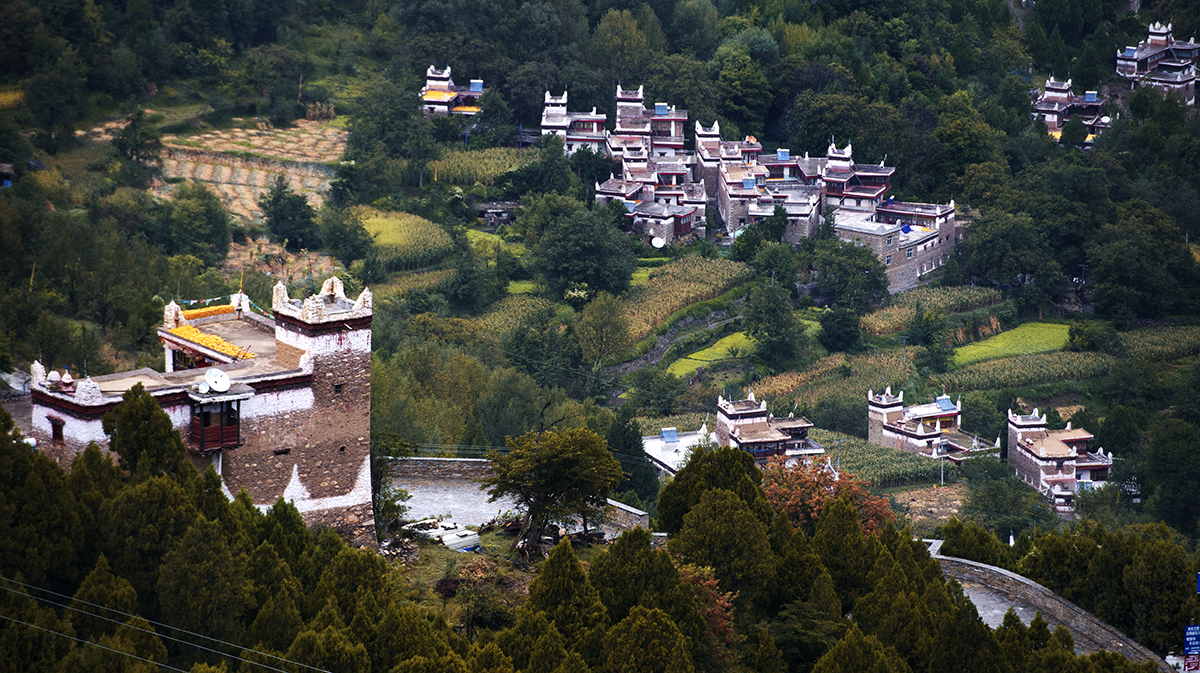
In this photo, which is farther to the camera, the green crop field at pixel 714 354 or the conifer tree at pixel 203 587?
the green crop field at pixel 714 354

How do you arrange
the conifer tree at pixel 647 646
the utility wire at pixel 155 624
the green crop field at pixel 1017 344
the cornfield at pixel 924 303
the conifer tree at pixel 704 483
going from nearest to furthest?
1. the utility wire at pixel 155 624
2. the conifer tree at pixel 647 646
3. the conifer tree at pixel 704 483
4. the cornfield at pixel 924 303
5. the green crop field at pixel 1017 344

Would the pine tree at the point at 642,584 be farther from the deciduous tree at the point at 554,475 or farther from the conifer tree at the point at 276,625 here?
the conifer tree at the point at 276,625

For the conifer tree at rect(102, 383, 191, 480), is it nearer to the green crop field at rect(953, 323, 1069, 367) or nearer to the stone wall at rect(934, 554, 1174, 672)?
the stone wall at rect(934, 554, 1174, 672)

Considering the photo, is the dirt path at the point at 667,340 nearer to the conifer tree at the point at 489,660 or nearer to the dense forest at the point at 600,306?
the dense forest at the point at 600,306

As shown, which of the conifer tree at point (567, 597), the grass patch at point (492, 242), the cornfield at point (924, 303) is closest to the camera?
the conifer tree at point (567, 597)

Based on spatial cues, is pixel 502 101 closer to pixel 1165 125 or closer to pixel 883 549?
pixel 1165 125

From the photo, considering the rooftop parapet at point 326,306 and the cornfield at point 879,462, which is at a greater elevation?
the rooftop parapet at point 326,306

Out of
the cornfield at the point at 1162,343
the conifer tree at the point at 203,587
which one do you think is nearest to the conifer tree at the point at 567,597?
the conifer tree at the point at 203,587

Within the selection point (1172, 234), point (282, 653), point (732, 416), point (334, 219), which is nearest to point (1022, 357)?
point (1172, 234)

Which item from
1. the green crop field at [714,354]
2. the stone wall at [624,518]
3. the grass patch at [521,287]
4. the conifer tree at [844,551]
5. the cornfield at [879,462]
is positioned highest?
the conifer tree at [844,551]
